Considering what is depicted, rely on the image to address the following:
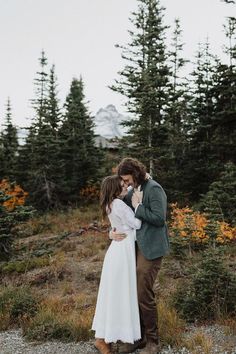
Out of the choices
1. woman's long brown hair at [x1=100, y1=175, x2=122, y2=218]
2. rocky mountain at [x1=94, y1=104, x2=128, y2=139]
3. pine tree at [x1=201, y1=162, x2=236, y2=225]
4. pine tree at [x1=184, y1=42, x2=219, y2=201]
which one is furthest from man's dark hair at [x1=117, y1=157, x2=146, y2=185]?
rocky mountain at [x1=94, y1=104, x2=128, y2=139]

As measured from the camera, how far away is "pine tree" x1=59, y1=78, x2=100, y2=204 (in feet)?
85.1

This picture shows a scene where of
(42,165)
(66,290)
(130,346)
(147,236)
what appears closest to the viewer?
(147,236)

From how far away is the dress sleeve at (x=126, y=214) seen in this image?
514 cm

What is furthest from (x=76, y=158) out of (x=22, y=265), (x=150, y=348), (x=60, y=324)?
(x=150, y=348)

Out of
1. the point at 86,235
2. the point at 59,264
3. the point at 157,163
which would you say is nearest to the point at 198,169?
the point at 157,163

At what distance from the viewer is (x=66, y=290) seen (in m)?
9.01

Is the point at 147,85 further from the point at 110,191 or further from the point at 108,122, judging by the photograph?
the point at 108,122

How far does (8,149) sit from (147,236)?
1000 inches

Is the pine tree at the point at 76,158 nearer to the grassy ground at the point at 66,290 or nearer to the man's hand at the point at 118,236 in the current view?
the grassy ground at the point at 66,290

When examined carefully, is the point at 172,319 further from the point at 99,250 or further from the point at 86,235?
the point at 86,235

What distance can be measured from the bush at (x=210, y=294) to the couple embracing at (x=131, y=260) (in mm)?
1392

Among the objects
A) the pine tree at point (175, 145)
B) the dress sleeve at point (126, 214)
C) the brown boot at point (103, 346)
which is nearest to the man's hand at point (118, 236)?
the dress sleeve at point (126, 214)

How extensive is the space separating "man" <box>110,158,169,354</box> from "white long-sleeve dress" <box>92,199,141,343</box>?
0.30 feet

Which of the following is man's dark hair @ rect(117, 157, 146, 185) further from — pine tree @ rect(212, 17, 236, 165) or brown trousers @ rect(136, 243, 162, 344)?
pine tree @ rect(212, 17, 236, 165)
